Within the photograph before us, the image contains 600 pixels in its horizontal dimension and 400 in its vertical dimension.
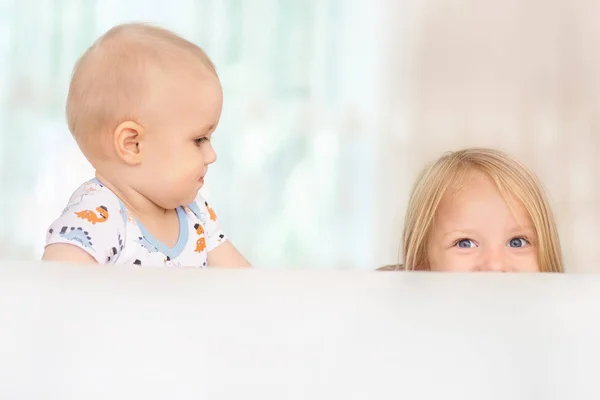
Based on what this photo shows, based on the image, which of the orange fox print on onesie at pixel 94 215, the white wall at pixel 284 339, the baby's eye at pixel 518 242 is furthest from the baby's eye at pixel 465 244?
the white wall at pixel 284 339

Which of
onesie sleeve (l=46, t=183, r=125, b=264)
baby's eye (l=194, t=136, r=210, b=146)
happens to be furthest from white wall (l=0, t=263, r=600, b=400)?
baby's eye (l=194, t=136, r=210, b=146)

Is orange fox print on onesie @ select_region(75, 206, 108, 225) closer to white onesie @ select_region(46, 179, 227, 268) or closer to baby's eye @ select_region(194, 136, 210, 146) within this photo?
white onesie @ select_region(46, 179, 227, 268)

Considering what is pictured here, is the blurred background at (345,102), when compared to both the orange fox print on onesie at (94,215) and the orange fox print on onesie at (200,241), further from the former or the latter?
the orange fox print on onesie at (94,215)

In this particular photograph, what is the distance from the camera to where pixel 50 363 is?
0.46 m

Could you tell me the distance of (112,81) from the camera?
90 cm

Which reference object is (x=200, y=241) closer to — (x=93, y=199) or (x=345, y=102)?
(x=93, y=199)

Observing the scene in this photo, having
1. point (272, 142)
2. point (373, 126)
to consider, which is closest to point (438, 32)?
point (373, 126)

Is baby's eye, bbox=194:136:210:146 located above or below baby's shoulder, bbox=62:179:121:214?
above

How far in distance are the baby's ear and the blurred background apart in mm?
698

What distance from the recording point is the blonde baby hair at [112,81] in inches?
35.6

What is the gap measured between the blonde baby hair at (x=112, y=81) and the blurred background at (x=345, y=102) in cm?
70

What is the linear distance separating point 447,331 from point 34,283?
221 millimetres

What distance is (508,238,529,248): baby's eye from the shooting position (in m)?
1.01

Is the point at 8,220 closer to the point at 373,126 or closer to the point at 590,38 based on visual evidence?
the point at 373,126
